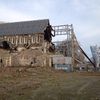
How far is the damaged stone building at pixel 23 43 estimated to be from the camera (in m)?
50.9

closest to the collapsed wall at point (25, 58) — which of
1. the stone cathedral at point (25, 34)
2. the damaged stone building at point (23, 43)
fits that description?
the damaged stone building at point (23, 43)

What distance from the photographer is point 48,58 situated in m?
50.6

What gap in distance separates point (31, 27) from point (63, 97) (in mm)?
41760

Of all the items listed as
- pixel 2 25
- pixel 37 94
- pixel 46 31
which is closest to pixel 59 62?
pixel 46 31

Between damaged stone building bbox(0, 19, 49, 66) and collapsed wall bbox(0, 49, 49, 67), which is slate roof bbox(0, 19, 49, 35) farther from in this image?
collapsed wall bbox(0, 49, 49, 67)

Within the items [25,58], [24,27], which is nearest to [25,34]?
[24,27]

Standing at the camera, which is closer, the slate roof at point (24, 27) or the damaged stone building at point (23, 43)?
the damaged stone building at point (23, 43)

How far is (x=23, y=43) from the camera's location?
55406 mm

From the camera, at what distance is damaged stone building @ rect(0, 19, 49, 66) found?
5088cm

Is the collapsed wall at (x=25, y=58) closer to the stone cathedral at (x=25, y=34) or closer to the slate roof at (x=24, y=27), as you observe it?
the stone cathedral at (x=25, y=34)

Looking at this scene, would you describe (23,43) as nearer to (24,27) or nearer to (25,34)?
(25,34)

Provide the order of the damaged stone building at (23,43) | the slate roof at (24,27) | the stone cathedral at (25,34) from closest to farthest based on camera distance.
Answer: the damaged stone building at (23,43) < the stone cathedral at (25,34) < the slate roof at (24,27)

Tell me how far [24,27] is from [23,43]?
4074 millimetres

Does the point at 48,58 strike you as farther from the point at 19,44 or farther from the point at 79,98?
the point at 79,98
